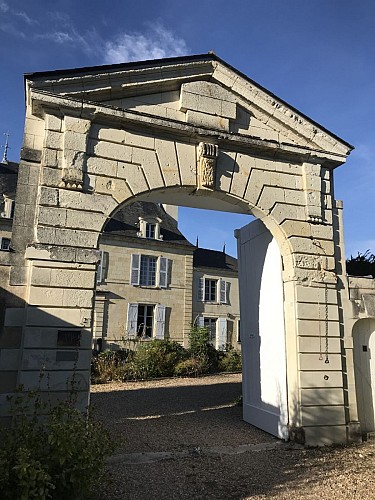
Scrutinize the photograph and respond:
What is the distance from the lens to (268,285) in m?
6.70

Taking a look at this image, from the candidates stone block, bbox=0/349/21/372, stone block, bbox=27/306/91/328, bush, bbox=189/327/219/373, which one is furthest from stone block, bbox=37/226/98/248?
bush, bbox=189/327/219/373

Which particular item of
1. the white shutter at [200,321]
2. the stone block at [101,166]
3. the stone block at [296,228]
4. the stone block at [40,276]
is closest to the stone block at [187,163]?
the stone block at [101,166]

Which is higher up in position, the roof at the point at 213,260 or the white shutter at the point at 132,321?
the roof at the point at 213,260

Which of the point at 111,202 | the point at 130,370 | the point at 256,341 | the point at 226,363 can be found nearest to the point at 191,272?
the point at 226,363

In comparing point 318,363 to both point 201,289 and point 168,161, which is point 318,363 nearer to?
point 168,161

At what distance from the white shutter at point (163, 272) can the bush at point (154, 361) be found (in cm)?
504

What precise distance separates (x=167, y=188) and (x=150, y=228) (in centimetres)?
1329

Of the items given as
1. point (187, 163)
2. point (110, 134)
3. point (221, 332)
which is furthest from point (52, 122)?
point (221, 332)

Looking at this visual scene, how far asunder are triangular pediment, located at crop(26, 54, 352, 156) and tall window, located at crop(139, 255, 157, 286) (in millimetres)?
12437

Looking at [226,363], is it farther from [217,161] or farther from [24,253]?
[24,253]

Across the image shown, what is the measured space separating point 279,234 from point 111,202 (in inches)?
101

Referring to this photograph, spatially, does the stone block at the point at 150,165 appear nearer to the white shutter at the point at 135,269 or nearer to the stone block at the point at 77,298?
the stone block at the point at 77,298

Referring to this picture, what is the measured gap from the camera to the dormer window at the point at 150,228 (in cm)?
1859

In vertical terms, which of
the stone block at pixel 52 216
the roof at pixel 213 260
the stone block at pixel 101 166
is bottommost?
the stone block at pixel 52 216
